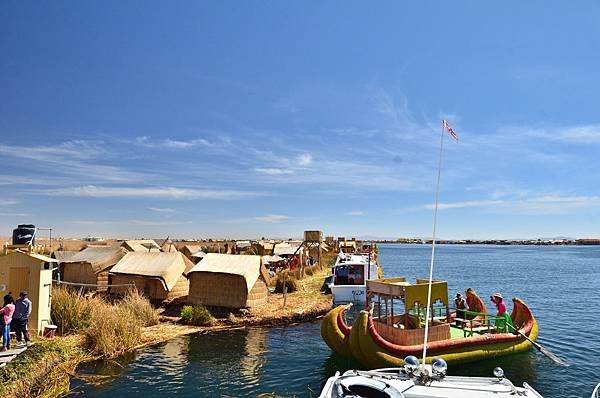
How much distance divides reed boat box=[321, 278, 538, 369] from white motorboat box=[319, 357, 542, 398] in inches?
195

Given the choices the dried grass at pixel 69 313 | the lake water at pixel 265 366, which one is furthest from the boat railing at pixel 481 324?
the dried grass at pixel 69 313

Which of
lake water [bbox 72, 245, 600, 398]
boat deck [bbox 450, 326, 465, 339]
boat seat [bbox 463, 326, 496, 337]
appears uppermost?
boat seat [bbox 463, 326, 496, 337]

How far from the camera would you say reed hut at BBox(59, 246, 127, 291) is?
31.3 m

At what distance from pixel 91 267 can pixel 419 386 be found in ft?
90.0

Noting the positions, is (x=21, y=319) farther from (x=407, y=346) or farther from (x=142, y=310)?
(x=407, y=346)

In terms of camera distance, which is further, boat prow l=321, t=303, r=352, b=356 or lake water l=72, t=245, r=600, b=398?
boat prow l=321, t=303, r=352, b=356

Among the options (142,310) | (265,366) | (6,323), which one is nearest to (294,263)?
(142,310)

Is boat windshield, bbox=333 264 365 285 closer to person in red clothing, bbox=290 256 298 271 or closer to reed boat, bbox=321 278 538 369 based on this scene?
person in red clothing, bbox=290 256 298 271

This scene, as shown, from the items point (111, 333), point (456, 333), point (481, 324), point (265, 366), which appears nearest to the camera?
point (265, 366)

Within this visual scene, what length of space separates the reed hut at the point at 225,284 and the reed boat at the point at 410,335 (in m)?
8.92

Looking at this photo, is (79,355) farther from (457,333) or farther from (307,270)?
(307,270)

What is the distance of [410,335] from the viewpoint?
54.1 feet

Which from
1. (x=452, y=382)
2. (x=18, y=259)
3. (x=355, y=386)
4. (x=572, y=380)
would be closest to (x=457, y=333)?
(x=572, y=380)

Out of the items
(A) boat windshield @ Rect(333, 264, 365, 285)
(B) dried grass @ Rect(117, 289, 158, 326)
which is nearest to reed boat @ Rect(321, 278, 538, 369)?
(B) dried grass @ Rect(117, 289, 158, 326)
